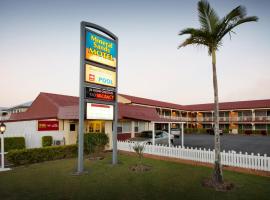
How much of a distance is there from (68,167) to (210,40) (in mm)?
9998

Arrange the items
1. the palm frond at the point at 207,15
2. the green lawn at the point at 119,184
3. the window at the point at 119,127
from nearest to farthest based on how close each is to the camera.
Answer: the green lawn at the point at 119,184, the palm frond at the point at 207,15, the window at the point at 119,127

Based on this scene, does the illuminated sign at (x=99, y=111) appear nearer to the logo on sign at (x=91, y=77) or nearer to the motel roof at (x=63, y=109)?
the logo on sign at (x=91, y=77)

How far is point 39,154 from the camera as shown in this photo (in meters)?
13.1

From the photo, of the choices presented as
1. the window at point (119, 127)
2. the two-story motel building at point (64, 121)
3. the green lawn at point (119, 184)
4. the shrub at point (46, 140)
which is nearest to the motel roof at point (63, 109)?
the two-story motel building at point (64, 121)

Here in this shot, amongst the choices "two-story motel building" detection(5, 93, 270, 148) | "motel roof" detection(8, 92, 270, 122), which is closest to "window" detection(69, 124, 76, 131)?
"two-story motel building" detection(5, 93, 270, 148)

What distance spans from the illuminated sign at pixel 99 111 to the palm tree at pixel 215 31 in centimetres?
568

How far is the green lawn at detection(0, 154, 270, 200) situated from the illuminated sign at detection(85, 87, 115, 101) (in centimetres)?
402

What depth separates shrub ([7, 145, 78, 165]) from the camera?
12.1 metres

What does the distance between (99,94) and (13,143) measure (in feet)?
38.2

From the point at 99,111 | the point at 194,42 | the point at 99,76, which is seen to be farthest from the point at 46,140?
the point at 194,42

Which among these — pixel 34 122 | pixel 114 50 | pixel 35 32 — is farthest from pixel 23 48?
pixel 114 50

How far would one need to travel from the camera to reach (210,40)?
8.91 metres

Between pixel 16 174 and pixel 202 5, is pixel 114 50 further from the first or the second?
pixel 16 174

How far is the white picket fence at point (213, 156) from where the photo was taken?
33.3 ft
